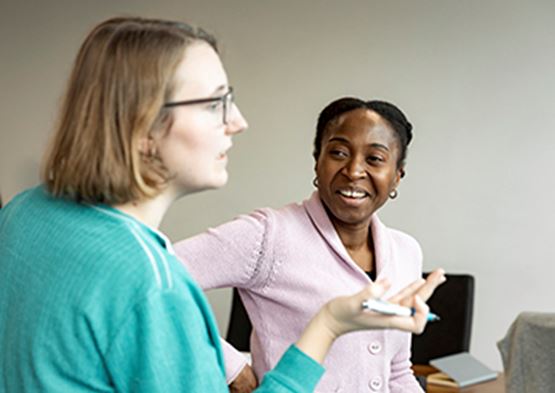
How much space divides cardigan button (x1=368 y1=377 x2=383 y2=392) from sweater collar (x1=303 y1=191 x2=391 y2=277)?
238 mm

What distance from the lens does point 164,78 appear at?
1.14 m

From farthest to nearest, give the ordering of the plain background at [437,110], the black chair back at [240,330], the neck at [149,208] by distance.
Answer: the plain background at [437,110] → the black chair back at [240,330] → the neck at [149,208]

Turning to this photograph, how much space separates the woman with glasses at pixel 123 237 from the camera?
3.53 feet

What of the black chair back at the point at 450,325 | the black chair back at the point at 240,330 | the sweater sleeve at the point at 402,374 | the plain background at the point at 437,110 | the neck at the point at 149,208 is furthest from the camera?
the plain background at the point at 437,110

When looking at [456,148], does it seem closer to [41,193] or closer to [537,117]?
[537,117]

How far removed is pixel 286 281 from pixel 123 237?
794 mm

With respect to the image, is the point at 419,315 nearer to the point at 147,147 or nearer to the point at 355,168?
the point at 147,147

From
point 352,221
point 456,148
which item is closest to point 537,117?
point 456,148

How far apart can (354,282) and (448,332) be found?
1.55 meters

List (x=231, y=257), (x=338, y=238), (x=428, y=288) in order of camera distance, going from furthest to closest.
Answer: (x=338, y=238)
(x=231, y=257)
(x=428, y=288)

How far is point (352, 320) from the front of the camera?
1.23 meters

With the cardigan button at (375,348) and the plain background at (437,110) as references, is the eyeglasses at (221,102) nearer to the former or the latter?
the cardigan button at (375,348)

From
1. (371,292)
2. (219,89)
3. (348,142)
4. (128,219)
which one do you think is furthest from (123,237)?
(348,142)

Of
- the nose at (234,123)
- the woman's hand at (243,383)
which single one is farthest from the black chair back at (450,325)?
the nose at (234,123)
